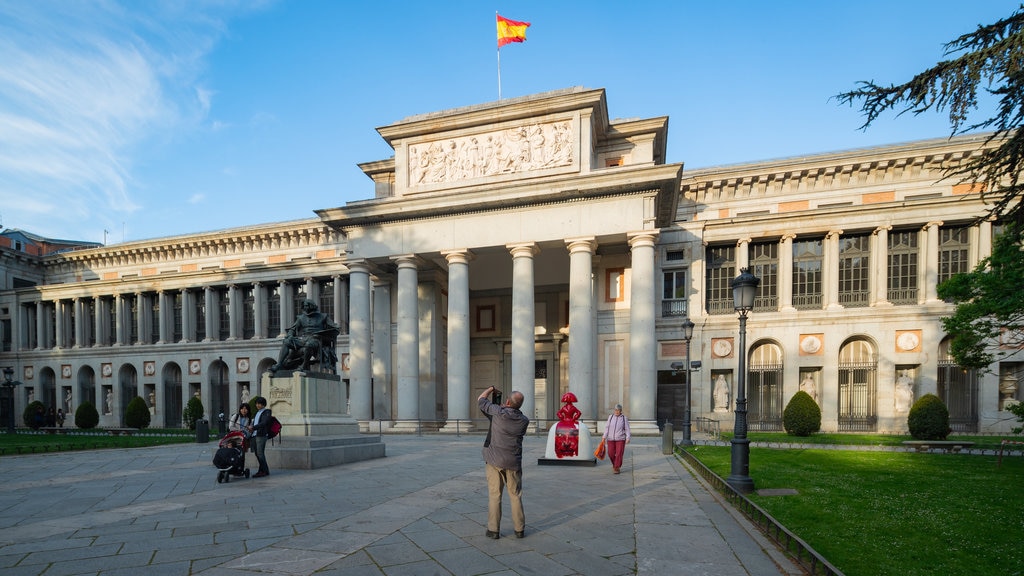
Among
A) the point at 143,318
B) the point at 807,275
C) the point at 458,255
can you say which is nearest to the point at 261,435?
the point at 458,255

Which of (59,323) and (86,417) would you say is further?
(59,323)

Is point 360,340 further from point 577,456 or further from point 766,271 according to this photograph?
point 766,271

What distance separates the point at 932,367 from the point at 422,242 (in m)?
27.0

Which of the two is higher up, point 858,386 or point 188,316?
point 188,316

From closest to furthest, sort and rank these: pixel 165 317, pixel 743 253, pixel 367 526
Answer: pixel 367 526 → pixel 743 253 → pixel 165 317

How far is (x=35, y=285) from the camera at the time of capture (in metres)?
50.0

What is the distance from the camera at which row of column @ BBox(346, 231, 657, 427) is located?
82.6 feet

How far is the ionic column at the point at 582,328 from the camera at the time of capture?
992 inches

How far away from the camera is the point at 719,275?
31.4 meters

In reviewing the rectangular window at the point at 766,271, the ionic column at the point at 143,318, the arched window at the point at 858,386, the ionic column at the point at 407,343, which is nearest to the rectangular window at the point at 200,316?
the ionic column at the point at 143,318

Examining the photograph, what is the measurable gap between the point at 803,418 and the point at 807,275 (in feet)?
31.0

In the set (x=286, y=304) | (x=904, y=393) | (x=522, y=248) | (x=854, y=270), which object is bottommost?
(x=904, y=393)

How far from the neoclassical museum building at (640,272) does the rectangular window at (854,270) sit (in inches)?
3.7

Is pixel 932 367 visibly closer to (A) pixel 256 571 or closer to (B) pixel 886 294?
(B) pixel 886 294
